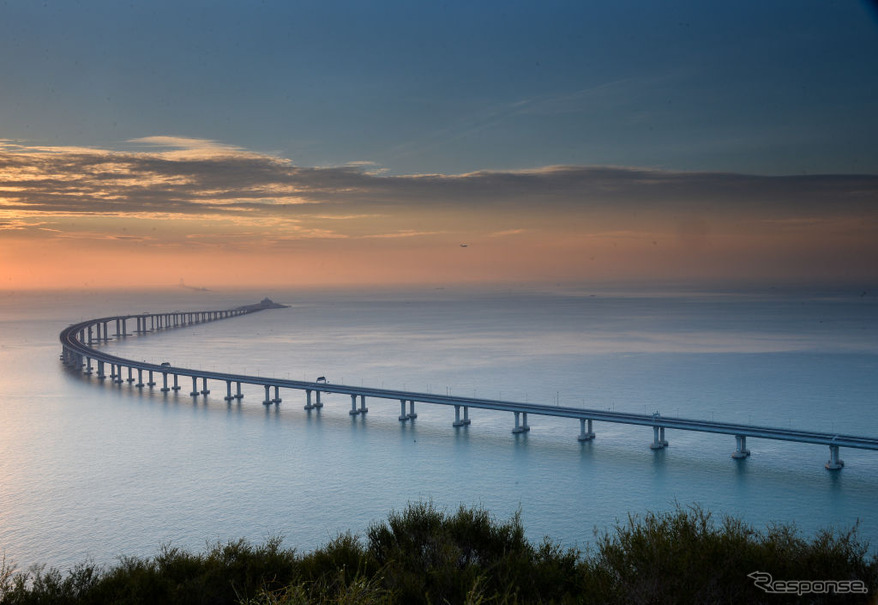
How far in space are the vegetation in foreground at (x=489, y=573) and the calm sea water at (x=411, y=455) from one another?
13.0 metres

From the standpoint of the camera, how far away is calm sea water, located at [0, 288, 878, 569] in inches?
1474

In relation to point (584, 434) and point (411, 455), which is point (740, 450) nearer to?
point (584, 434)

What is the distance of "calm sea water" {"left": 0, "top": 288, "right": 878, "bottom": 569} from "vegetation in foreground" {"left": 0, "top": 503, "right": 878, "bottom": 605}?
12960 mm

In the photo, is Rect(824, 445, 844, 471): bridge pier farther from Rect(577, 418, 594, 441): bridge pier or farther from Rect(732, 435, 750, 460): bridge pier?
Rect(577, 418, 594, 441): bridge pier

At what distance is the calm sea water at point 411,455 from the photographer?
1474 inches

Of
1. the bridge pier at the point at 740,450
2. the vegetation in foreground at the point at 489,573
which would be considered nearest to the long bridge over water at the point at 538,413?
the bridge pier at the point at 740,450

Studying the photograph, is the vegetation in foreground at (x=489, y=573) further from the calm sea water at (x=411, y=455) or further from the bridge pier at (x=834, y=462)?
the bridge pier at (x=834, y=462)

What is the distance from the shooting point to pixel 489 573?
19.3m

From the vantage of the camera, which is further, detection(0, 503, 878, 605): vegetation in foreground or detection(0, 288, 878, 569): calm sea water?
detection(0, 288, 878, 569): calm sea water

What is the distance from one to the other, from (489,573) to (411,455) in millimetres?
33691

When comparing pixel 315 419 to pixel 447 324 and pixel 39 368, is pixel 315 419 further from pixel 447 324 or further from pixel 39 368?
pixel 447 324

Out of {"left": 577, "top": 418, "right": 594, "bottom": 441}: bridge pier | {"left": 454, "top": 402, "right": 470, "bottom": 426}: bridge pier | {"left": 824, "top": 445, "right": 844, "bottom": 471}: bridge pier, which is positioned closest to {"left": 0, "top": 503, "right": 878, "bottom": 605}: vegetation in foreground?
{"left": 824, "top": 445, "right": 844, "bottom": 471}: bridge pier

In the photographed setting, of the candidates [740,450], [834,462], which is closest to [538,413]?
A: [740,450]

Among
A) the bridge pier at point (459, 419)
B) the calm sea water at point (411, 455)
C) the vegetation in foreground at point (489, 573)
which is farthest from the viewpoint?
the bridge pier at point (459, 419)
